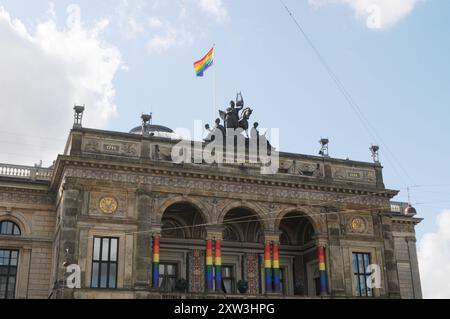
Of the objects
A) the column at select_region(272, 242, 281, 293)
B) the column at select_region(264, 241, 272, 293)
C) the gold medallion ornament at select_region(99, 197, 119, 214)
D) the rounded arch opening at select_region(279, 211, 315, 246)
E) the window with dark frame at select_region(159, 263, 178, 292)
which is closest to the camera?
the gold medallion ornament at select_region(99, 197, 119, 214)

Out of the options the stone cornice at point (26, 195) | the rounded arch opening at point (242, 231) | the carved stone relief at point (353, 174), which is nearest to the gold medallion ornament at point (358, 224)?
the carved stone relief at point (353, 174)

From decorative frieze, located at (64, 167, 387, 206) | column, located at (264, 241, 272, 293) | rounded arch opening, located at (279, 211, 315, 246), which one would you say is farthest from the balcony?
rounded arch opening, located at (279, 211, 315, 246)

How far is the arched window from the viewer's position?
116 feet

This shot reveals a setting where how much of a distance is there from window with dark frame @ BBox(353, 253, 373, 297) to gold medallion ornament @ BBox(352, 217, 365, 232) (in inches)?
61.1

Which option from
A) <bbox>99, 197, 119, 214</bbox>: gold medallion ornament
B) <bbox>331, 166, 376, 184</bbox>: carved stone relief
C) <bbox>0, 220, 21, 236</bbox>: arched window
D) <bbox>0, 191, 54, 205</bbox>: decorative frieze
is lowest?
<bbox>0, 220, 21, 236</bbox>: arched window

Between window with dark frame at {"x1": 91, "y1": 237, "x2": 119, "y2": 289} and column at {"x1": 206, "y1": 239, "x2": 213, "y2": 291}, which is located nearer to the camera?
window with dark frame at {"x1": 91, "y1": 237, "x2": 119, "y2": 289}

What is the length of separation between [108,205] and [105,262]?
3084 millimetres

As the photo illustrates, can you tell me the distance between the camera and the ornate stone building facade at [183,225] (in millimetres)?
31406

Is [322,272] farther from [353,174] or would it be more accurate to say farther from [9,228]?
[9,228]

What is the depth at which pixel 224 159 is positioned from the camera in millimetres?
35312

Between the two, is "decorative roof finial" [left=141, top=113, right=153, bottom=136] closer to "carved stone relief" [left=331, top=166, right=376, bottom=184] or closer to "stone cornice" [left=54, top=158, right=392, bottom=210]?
"stone cornice" [left=54, top=158, right=392, bottom=210]
